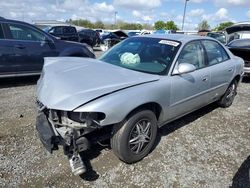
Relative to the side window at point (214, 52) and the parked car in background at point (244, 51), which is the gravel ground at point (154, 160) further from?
the parked car in background at point (244, 51)

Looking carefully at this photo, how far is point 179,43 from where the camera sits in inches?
146

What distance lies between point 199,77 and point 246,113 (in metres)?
2.13

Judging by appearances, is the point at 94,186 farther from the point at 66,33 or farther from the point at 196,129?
the point at 66,33

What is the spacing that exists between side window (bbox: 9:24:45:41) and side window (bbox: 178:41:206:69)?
4.21 m

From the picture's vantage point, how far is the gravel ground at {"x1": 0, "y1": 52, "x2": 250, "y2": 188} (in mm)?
2834

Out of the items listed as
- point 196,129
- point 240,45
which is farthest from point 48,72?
point 240,45

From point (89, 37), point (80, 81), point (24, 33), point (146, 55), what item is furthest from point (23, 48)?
point (89, 37)

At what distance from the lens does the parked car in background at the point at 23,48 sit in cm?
589

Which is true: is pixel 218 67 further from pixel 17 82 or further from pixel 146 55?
pixel 17 82

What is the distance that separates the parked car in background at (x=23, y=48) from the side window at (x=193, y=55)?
390 cm

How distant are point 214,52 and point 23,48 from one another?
14.8ft

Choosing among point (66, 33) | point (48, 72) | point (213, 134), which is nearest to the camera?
point (48, 72)

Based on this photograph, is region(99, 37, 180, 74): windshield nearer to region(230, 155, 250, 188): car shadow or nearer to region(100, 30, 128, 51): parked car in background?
region(230, 155, 250, 188): car shadow

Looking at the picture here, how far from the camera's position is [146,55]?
371cm
